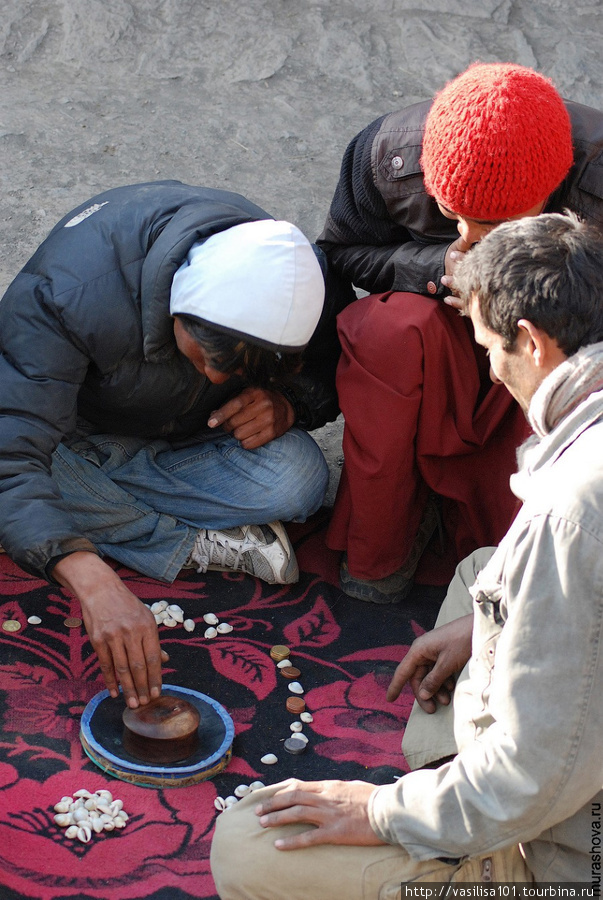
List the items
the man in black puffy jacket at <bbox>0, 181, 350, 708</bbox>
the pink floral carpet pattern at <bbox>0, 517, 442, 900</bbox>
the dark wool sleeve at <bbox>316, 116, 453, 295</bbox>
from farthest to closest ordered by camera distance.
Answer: the dark wool sleeve at <bbox>316, 116, 453, 295</bbox> → the man in black puffy jacket at <bbox>0, 181, 350, 708</bbox> → the pink floral carpet pattern at <bbox>0, 517, 442, 900</bbox>

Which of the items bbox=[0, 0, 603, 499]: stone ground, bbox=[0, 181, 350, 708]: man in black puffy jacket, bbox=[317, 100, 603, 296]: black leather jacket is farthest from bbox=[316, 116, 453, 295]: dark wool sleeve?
bbox=[0, 0, 603, 499]: stone ground

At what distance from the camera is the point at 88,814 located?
220 centimetres

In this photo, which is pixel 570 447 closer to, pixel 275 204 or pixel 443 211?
pixel 443 211

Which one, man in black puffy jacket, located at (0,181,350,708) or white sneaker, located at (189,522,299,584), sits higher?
man in black puffy jacket, located at (0,181,350,708)

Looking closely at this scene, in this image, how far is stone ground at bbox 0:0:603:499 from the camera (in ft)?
16.9

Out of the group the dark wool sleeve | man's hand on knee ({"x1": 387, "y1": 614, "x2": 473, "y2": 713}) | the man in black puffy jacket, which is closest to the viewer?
man's hand on knee ({"x1": 387, "y1": 614, "x2": 473, "y2": 713})

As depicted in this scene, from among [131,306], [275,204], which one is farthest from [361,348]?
[275,204]

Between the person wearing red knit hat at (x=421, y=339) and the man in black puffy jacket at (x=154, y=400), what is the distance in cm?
23

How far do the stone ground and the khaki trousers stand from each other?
350cm

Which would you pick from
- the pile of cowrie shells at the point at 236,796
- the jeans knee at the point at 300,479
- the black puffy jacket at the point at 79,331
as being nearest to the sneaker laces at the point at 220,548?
the jeans knee at the point at 300,479

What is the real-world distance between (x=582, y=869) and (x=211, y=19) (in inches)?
222

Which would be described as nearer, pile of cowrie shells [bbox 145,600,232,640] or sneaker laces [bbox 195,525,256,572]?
pile of cowrie shells [bbox 145,600,232,640]

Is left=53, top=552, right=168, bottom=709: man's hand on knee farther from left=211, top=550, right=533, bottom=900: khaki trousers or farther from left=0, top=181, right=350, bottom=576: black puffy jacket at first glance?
left=211, top=550, right=533, bottom=900: khaki trousers

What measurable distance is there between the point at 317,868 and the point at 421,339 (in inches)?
58.6
